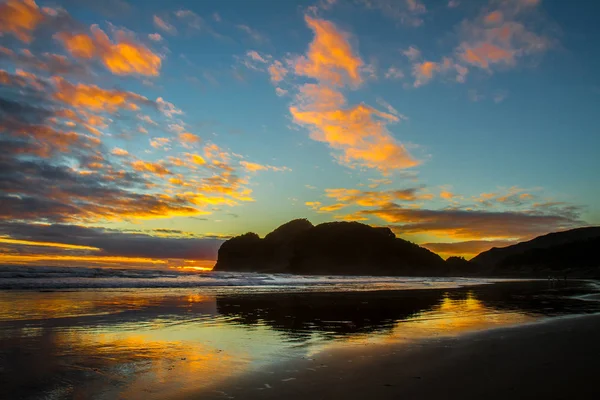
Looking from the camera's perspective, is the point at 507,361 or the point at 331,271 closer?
the point at 507,361

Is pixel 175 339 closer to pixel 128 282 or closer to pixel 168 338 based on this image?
pixel 168 338

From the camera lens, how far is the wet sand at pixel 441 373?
5707 mm

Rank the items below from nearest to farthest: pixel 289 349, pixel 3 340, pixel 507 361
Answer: pixel 507 361 < pixel 289 349 < pixel 3 340

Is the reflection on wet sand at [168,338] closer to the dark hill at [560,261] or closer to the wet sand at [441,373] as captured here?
the wet sand at [441,373]

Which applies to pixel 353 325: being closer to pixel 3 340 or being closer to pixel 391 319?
pixel 391 319

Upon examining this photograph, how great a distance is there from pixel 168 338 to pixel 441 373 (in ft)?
23.0

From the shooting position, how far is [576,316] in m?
15.1

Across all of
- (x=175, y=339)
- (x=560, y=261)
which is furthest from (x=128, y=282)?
(x=560, y=261)

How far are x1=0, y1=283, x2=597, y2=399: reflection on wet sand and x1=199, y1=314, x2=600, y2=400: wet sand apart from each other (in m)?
0.84

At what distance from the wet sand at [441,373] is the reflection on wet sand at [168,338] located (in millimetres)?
837

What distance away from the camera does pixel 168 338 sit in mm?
10367

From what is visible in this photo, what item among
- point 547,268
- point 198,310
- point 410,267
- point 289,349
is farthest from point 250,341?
point 410,267

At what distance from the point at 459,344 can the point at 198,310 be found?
11.2 m

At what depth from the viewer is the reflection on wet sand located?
6.46m
